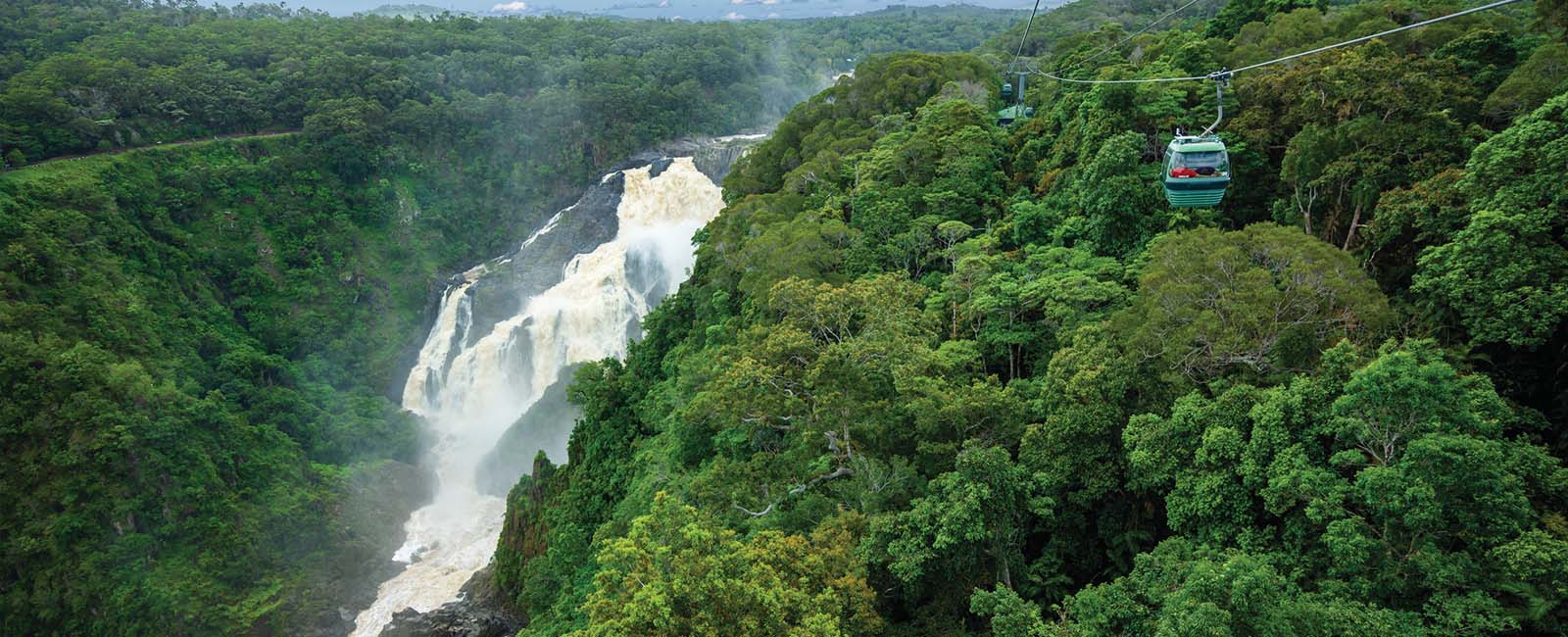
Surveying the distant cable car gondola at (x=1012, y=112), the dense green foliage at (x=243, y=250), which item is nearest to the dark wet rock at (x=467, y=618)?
the dense green foliage at (x=243, y=250)

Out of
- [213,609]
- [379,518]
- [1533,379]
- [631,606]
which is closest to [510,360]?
[379,518]

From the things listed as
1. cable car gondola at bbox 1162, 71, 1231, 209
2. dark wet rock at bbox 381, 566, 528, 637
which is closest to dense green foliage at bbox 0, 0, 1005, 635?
dark wet rock at bbox 381, 566, 528, 637

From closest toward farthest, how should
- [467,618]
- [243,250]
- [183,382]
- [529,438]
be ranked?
[467,618], [183,382], [529,438], [243,250]

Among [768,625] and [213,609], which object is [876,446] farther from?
[213,609]

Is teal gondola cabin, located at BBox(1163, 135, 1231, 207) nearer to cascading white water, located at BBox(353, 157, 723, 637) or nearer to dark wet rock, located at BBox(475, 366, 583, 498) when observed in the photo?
cascading white water, located at BBox(353, 157, 723, 637)

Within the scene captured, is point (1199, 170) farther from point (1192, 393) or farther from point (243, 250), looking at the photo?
point (243, 250)

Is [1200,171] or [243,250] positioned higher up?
[1200,171]

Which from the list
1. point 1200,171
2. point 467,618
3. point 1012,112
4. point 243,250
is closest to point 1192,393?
point 1200,171
